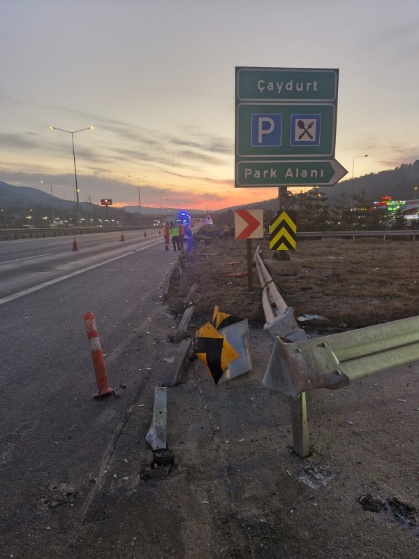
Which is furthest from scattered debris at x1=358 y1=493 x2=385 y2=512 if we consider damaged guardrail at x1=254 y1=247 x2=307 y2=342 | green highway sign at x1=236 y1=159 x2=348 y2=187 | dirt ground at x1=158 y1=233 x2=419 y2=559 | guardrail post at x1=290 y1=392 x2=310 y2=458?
green highway sign at x1=236 y1=159 x2=348 y2=187

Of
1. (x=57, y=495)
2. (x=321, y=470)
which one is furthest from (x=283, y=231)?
(x=57, y=495)

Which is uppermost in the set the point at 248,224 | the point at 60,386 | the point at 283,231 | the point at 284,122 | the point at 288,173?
the point at 284,122

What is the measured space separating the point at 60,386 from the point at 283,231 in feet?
21.9

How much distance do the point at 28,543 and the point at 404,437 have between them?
9.64 feet

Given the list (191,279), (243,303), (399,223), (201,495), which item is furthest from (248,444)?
(399,223)

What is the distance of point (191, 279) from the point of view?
11984 mm

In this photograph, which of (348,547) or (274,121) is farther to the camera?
(274,121)

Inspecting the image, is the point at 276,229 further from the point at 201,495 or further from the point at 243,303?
the point at 201,495

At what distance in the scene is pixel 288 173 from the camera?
9.50 meters

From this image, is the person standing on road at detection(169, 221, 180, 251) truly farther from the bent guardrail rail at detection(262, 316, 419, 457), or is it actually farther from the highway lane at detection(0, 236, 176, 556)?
the bent guardrail rail at detection(262, 316, 419, 457)

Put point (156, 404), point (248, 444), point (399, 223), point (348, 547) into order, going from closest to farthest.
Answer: point (348, 547) < point (248, 444) < point (156, 404) < point (399, 223)

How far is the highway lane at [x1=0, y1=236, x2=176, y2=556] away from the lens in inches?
111

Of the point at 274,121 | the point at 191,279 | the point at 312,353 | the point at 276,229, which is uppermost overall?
the point at 274,121

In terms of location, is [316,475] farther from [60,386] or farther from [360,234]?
[360,234]
